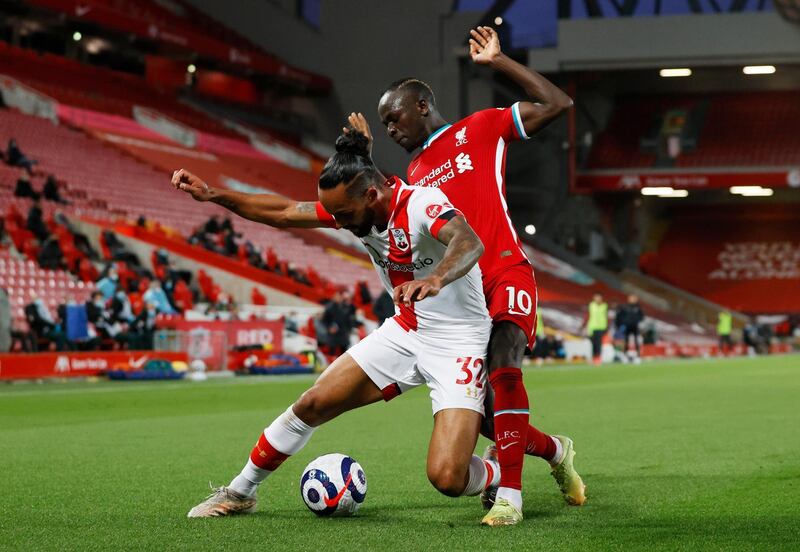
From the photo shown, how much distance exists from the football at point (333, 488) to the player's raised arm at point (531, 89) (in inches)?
76.8

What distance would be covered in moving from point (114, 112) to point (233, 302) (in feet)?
40.1

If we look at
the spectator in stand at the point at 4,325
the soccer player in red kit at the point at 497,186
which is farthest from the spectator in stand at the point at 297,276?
the soccer player in red kit at the point at 497,186

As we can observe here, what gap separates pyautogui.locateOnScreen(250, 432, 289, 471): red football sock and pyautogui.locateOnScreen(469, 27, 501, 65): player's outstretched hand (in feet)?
7.13

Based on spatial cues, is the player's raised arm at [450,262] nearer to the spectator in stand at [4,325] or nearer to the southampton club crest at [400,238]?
the southampton club crest at [400,238]

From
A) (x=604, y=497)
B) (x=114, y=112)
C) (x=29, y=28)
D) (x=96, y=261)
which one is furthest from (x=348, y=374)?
(x=29, y=28)

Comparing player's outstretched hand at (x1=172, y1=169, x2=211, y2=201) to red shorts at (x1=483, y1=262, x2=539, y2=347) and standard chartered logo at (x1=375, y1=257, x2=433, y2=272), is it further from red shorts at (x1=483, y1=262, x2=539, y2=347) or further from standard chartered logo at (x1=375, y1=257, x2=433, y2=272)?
red shorts at (x1=483, y1=262, x2=539, y2=347)

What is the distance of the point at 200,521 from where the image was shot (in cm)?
534

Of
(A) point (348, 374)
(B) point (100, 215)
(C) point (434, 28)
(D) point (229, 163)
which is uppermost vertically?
(C) point (434, 28)

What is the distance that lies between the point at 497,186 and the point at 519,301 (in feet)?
2.27

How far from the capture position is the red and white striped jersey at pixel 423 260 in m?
5.07

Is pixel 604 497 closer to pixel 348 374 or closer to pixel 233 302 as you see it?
pixel 348 374

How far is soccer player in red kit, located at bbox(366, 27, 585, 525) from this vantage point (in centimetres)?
545

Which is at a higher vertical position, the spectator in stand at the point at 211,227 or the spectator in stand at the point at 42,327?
the spectator in stand at the point at 211,227

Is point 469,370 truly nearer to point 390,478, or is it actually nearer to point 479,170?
point 479,170
